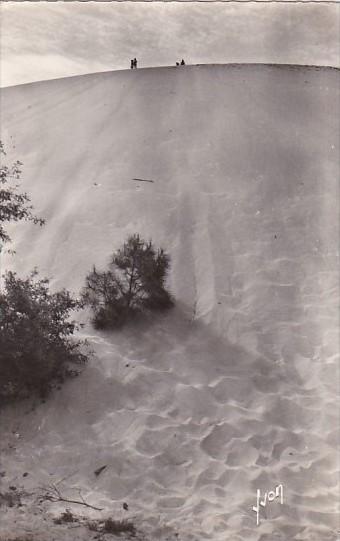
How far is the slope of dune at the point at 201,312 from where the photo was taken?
4777mm

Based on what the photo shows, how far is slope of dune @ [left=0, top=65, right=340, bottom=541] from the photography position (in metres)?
4.78

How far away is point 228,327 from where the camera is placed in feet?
23.2

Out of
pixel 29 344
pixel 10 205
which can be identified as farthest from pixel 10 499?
pixel 10 205

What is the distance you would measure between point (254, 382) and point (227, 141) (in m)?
7.58

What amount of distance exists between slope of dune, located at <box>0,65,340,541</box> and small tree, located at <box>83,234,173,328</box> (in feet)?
1.12

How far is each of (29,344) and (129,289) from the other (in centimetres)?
183

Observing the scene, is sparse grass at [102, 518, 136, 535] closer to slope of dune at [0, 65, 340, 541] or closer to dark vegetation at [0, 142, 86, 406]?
slope of dune at [0, 65, 340, 541]

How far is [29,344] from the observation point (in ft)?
19.1

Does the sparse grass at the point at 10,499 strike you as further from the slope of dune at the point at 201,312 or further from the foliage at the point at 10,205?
the foliage at the point at 10,205

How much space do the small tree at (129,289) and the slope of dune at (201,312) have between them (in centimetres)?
34

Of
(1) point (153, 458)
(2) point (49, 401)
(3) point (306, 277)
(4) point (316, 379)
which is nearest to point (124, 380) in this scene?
(2) point (49, 401)
